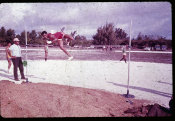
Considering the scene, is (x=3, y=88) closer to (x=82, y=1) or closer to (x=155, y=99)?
(x=82, y=1)

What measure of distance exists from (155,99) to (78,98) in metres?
2.78

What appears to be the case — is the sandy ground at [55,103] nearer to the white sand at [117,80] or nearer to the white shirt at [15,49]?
the white sand at [117,80]

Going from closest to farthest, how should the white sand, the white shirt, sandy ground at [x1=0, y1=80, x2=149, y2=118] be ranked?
sandy ground at [x1=0, y1=80, x2=149, y2=118], the white sand, the white shirt

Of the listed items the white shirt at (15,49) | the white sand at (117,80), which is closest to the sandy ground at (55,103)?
the white sand at (117,80)

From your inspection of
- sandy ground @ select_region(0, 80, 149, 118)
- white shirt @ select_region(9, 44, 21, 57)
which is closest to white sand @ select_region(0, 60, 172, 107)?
sandy ground @ select_region(0, 80, 149, 118)

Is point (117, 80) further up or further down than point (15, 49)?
further down

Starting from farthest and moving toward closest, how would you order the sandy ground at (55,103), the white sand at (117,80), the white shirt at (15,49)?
the white shirt at (15,49)
the white sand at (117,80)
the sandy ground at (55,103)

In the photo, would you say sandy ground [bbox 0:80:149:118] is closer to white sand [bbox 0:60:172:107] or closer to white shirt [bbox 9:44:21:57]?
white sand [bbox 0:60:172:107]

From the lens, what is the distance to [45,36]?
11.3 ft

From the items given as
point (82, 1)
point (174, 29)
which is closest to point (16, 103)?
point (82, 1)

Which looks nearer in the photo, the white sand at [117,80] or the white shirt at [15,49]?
the white sand at [117,80]

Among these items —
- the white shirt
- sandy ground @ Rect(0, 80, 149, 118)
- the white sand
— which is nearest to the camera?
sandy ground @ Rect(0, 80, 149, 118)

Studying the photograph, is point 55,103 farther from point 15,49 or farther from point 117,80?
point 117,80

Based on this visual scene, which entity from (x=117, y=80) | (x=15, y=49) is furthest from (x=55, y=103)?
(x=117, y=80)
